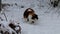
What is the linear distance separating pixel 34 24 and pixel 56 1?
7.72 feet

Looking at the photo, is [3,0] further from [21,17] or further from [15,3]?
[21,17]

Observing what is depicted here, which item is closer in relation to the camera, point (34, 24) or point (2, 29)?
point (2, 29)

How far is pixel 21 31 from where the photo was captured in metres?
7.92

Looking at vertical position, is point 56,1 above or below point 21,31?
above

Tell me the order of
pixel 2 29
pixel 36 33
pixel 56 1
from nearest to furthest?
pixel 2 29 → pixel 36 33 → pixel 56 1

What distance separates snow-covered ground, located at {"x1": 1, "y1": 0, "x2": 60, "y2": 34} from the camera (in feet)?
26.9

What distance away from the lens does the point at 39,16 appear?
9.64m

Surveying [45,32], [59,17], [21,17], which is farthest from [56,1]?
[45,32]

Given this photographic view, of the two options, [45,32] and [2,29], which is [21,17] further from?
[2,29]

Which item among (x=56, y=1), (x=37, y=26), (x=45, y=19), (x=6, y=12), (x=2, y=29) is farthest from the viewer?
(x=56, y=1)

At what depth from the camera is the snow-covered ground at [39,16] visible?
819 centimetres

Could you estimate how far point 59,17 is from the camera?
31.1ft

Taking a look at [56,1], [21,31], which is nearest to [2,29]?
[21,31]

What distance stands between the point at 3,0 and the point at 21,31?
13.5 ft
